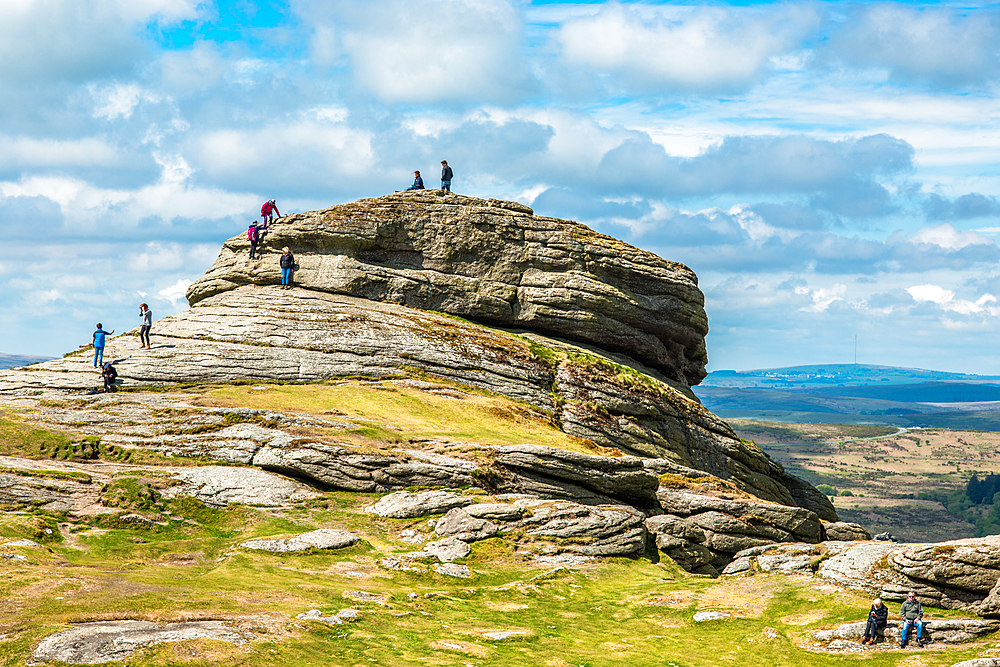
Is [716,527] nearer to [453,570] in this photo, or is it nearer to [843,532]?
[843,532]

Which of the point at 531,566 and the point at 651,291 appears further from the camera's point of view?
the point at 651,291

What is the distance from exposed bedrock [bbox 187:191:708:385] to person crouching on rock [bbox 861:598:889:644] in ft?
125

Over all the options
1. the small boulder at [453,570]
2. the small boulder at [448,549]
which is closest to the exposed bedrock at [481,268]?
the small boulder at [448,549]

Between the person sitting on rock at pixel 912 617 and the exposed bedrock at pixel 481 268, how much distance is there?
3802cm

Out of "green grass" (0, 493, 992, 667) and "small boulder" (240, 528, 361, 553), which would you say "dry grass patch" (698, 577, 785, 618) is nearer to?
"green grass" (0, 493, 992, 667)

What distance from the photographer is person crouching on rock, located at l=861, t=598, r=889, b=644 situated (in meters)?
26.2

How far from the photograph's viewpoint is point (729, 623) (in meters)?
28.4

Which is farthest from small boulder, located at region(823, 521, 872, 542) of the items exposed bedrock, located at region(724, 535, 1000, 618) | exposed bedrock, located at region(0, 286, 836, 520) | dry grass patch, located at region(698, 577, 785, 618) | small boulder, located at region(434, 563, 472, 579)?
small boulder, located at region(434, 563, 472, 579)

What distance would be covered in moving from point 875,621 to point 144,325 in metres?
44.2

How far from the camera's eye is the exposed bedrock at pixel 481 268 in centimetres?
6025

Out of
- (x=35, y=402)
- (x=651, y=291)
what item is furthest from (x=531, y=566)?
(x=651, y=291)

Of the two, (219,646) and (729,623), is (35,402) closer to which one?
(219,646)

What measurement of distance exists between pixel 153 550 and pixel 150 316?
22.5 meters

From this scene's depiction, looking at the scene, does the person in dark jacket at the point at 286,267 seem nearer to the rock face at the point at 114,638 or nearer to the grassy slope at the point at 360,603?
the grassy slope at the point at 360,603
